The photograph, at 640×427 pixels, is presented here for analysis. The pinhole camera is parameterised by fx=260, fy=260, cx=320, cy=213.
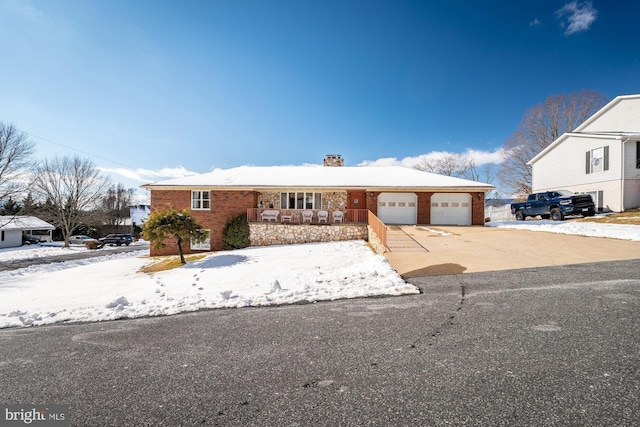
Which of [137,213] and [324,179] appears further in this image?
[137,213]

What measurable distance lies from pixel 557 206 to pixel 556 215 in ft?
1.98

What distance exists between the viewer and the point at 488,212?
29.8 metres

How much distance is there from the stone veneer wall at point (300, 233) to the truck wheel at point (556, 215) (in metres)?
12.8

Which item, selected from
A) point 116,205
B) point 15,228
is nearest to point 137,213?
point 116,205

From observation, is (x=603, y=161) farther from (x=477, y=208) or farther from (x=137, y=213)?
(x=137, y=213)

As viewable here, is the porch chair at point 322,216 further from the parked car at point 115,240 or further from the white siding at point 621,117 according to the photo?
the parked car at point 115,240

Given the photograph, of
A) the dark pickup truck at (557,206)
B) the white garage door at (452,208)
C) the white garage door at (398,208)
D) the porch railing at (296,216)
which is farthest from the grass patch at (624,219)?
the porch railing at (296,216)

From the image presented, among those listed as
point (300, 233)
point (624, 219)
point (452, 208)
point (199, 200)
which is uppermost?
point (199, 200)

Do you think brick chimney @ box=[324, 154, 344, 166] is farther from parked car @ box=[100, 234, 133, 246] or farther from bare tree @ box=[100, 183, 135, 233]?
bare tree @ box=[100, 183, 135, 233]

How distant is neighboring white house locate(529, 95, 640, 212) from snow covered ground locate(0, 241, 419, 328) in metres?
19.3

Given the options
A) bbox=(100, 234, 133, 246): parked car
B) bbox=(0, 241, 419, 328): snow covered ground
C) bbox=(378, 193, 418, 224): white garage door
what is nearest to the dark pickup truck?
bbox=(378, 193, 418, 224): white garage door

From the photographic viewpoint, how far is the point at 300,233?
16875 mm

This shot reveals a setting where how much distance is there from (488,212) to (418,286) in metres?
29.3

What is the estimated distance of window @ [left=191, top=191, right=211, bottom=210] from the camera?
18.6 metres
